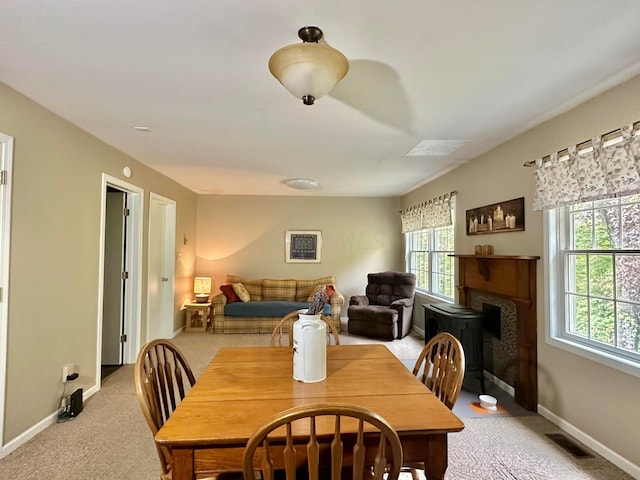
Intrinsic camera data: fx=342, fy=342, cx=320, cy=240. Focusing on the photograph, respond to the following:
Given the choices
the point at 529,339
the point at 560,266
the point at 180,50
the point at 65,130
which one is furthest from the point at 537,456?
the point at 65,130

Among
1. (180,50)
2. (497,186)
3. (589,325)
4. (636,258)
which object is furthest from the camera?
(497,186)

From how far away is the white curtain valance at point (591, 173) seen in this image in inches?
78.0

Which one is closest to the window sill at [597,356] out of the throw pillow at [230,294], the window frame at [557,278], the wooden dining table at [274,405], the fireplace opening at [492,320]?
the window frame at [557,278]

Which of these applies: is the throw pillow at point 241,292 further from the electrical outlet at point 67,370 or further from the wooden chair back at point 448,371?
the wooden chair back at point 448,371

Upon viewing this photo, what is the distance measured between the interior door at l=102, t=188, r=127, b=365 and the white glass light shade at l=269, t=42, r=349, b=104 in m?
3.10

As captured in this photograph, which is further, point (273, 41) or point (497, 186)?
point (497, 186)

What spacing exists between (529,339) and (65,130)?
4.18 m

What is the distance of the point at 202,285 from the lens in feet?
→ 19.1

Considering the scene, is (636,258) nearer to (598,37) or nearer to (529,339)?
(529,339)

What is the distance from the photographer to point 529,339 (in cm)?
287

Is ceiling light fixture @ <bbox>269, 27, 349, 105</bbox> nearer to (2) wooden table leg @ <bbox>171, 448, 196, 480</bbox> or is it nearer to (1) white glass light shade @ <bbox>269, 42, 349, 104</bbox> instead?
(1) white glass light shade @ <bbox>269, 42, 349, 104</bbox>

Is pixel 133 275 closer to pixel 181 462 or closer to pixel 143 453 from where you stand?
pixel 143 453

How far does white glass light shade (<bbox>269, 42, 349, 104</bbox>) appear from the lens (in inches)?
61.7

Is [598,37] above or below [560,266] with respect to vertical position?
above
